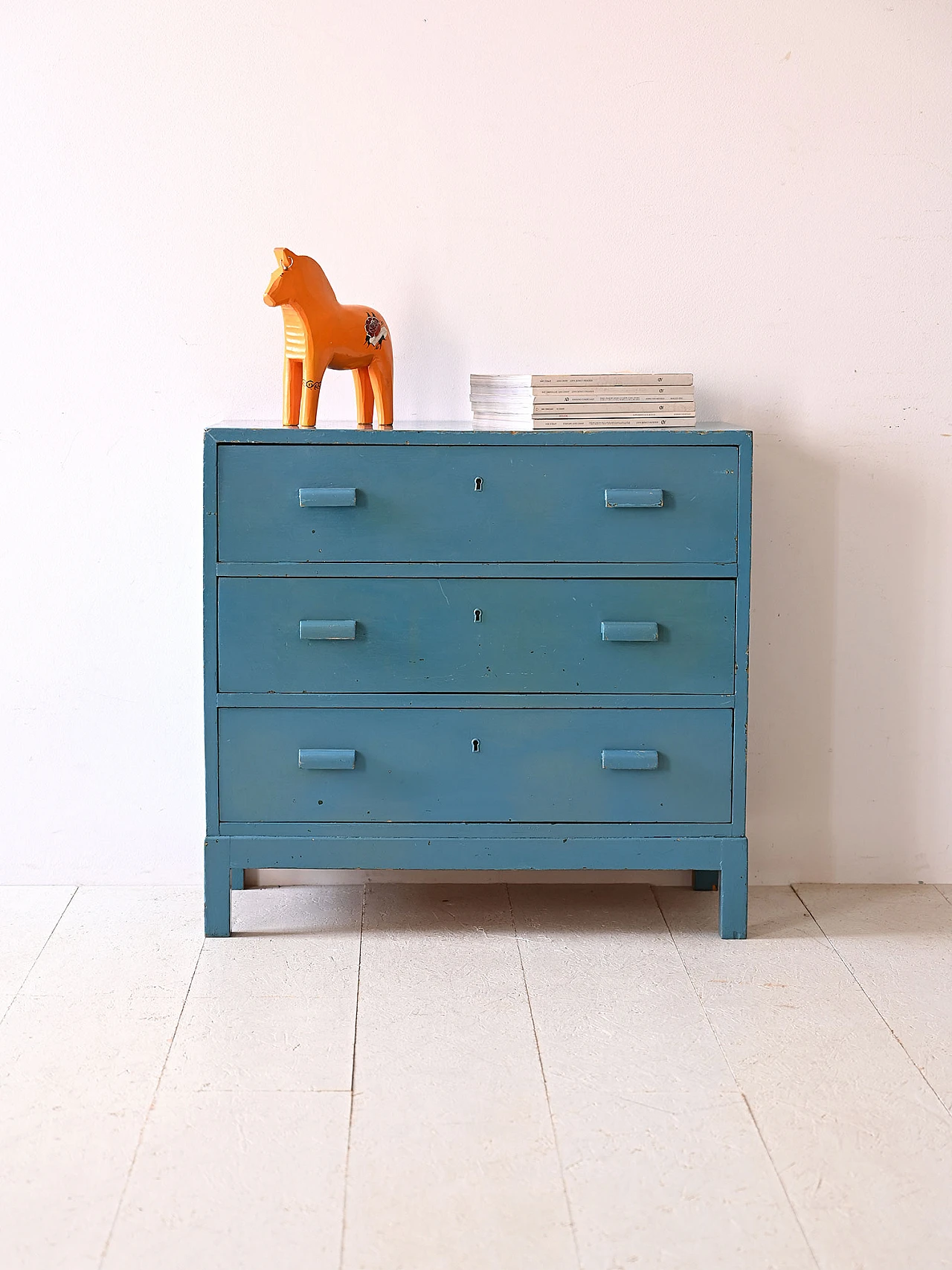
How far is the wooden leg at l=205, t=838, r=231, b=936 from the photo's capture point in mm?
2428

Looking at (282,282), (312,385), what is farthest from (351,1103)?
(282,282)

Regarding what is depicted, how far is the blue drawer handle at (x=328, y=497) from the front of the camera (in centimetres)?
233

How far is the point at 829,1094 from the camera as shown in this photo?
1.87m

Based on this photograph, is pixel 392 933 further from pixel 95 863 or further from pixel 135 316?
pixel 135 316

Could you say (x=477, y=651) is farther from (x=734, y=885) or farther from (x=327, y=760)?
(x=734, y=885)

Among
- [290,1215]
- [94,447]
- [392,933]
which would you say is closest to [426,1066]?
[290,1215]

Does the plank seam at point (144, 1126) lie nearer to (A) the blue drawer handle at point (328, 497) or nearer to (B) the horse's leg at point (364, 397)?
(A) the blue drawer handle at point (328, 497)

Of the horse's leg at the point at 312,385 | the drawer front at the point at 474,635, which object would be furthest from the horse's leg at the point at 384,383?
the drawer front at the point at 474,635

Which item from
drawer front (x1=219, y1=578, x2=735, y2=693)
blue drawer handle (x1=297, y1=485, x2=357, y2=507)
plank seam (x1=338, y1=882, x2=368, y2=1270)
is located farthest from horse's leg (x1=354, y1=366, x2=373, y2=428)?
plank seam (x1=338, y1=882, x2=368, y2=1270)

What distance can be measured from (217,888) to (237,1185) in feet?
2.86

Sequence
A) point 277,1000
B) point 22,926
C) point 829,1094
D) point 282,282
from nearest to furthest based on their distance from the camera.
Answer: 1. point 829,1094
2. point 277,1000
3. point 282,282
4. point 22,926

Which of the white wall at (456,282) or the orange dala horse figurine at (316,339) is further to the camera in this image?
the white wall at (456,282)

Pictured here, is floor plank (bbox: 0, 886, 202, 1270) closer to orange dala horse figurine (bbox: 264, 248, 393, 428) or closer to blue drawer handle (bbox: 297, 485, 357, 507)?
blue drawer handle (bbox: 297, 485, 357, 507)

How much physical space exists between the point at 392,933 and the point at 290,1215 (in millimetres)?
926
